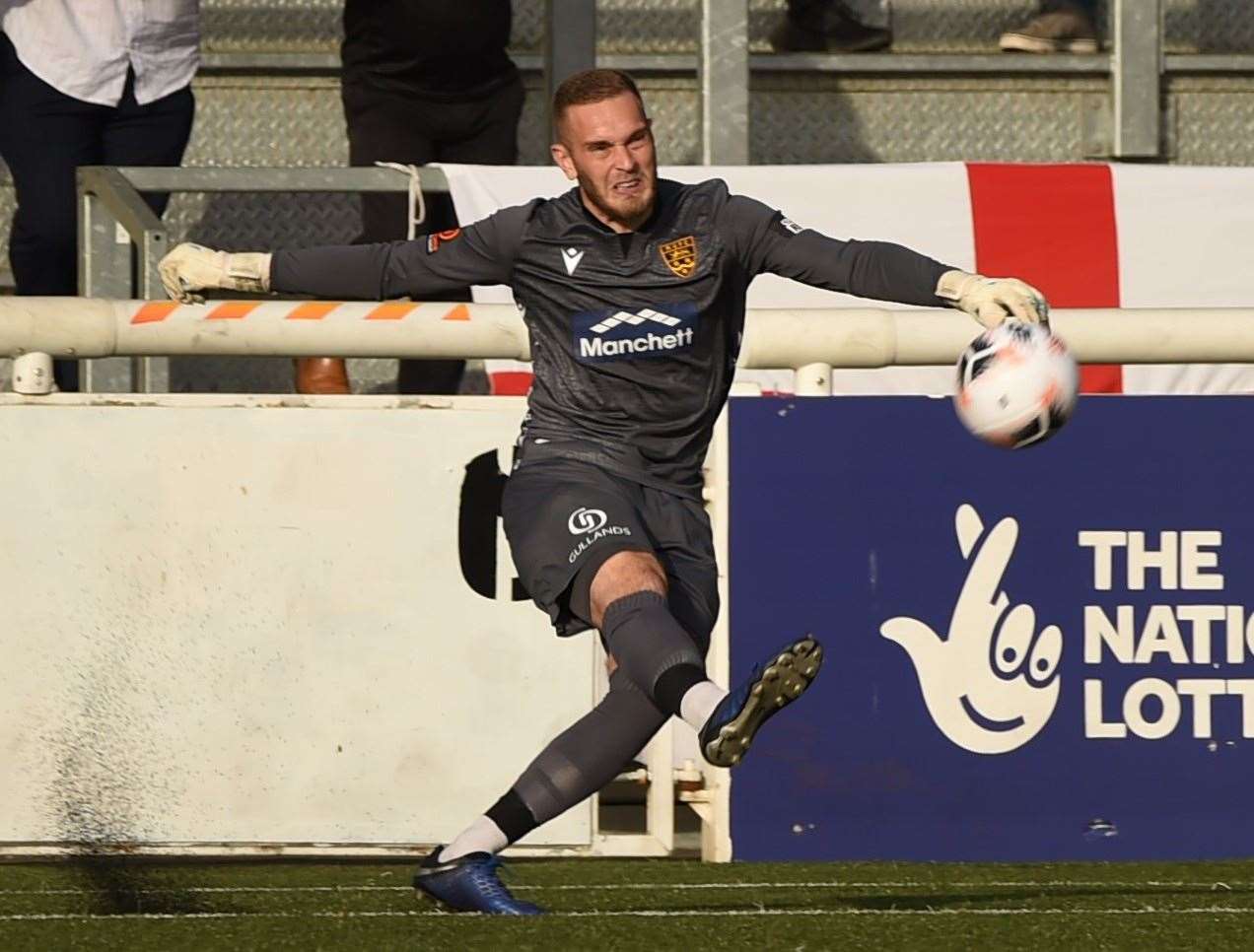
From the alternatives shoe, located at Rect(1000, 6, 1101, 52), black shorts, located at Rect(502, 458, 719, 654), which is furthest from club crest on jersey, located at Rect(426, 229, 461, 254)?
shoe, located at Rect(1000, 6, 1101, 52)

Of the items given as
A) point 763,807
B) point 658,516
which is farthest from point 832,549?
point 658,516

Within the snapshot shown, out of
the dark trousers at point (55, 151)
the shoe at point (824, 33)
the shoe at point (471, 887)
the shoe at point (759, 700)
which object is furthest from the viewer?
the shoe at point (824, 33)

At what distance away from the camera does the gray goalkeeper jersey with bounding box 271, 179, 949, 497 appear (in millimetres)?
6176

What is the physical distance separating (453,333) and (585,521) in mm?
1508

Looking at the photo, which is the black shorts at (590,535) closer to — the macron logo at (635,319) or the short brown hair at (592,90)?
the macron logo at (635,319)

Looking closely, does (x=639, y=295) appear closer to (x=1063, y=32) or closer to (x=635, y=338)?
(x=635, y=338)

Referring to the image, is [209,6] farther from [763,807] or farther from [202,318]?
[763,807]

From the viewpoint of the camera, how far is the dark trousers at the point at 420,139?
8.82m

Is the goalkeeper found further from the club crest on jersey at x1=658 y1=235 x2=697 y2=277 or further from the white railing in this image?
the white railing

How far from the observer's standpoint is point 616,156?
20.2 ft

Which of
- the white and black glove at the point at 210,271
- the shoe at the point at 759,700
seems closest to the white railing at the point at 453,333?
the white and black glove at the point at 210,271

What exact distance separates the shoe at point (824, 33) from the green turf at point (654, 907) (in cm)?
392

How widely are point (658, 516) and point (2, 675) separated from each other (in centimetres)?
209

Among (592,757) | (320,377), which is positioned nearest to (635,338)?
(592,757)
